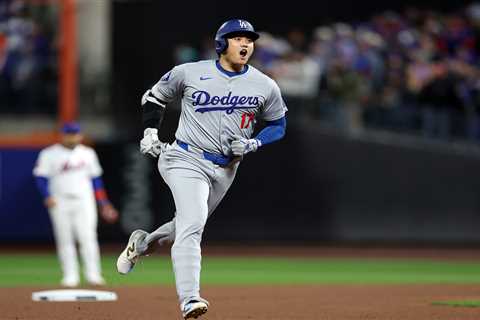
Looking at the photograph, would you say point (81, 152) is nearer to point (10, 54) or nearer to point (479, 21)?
point (10, 54)

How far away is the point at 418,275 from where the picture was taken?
571 inches

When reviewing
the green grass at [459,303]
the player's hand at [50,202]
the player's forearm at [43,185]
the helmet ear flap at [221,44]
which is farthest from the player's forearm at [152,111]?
the player's forearm at [43,185]

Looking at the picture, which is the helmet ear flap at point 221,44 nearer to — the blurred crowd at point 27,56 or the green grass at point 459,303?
the green grass at point 459,303

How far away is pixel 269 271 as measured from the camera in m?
15.3

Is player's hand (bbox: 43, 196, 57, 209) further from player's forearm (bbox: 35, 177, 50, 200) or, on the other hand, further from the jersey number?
the jersey number

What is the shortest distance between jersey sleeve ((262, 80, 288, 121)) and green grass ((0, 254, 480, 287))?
5535 millimetres

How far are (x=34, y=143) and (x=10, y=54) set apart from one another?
152 centimetres

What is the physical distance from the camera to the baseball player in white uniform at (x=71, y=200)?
509 inches

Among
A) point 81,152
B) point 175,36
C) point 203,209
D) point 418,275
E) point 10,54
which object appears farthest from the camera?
point 175,36

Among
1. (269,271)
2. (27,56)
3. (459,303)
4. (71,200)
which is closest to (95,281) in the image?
(71,200)

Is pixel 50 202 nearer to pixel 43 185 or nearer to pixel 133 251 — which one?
pixel 43 185

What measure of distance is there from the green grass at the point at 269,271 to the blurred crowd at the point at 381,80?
102 inches

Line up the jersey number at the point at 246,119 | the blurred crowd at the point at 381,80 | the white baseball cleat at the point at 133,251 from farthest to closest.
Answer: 1. the blurred crowd at the point at 381,80
2. the white baseball cleat at the point at 133,251
3. the jersey number at the point at 246,119

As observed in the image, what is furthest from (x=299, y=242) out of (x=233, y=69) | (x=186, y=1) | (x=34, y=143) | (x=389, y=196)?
(x=233, y=69)
